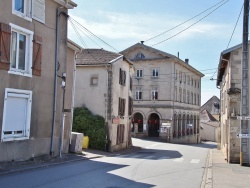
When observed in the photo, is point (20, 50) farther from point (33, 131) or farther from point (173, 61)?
point (173, 61)

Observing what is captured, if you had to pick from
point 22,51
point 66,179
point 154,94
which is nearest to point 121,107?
point 22,51

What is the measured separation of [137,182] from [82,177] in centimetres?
180

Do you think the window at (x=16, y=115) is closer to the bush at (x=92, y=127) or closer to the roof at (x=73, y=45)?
the roof at (x=73, y=45)

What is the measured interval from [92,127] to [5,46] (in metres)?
15.0

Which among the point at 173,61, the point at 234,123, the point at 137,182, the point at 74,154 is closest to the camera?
the point at 137,182

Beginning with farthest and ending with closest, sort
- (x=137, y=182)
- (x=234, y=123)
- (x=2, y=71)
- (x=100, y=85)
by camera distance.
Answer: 1. (x=100, y=85)
2. (x=234, y=123)
3. (x=2, y=71)
4. (x=137, y=182)

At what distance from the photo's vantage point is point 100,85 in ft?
95.6

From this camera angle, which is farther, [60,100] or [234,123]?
[234,123]

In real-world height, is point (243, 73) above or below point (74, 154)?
above

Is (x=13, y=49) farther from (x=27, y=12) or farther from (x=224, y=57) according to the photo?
(x=224, y=57)

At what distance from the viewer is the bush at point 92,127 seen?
2742 cm

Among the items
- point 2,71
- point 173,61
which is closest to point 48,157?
point 2,71

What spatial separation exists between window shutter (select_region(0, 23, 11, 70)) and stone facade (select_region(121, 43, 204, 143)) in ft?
122

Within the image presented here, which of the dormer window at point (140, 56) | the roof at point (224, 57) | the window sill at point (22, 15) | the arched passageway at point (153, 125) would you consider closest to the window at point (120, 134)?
the roof at point (224, 57)
